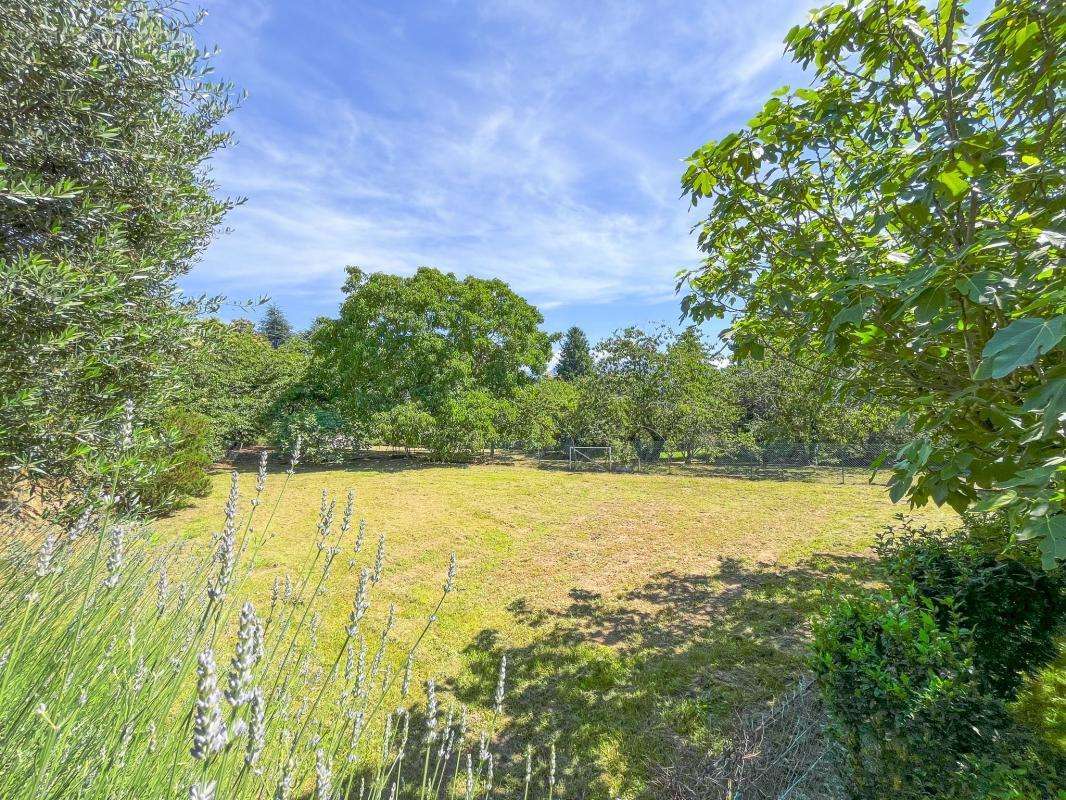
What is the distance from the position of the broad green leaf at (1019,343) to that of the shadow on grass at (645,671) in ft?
10.1

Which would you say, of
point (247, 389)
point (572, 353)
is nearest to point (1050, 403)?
point (247, 389)

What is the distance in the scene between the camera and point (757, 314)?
4.34 meters

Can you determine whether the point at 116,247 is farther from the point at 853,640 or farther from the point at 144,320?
the point at 853,640

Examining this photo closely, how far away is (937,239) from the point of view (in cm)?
293

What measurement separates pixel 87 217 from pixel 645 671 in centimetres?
708

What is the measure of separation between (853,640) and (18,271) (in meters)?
6.64

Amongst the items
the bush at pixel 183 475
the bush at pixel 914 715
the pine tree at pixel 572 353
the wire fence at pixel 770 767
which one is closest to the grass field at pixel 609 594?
the wire fence at pixel 770 767

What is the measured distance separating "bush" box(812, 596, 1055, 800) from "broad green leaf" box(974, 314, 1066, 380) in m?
1.99

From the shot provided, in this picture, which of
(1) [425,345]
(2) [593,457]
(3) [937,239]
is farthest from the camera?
(2) [593,457]

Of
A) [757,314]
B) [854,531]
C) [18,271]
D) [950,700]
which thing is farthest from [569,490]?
[18,271]

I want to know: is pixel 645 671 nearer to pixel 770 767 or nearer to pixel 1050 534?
pixel 770 767

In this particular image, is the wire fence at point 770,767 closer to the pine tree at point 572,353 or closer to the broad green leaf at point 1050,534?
the broad green leaf at point 1050,534

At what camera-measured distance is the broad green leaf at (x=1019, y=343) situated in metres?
1.51

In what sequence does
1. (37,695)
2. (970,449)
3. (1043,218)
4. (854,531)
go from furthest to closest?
(854,531) → (970,449) → (1043,218) → (37,695)
